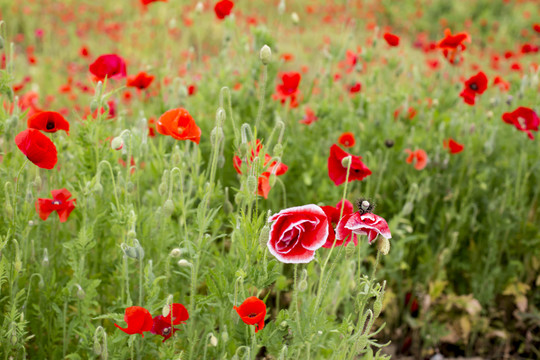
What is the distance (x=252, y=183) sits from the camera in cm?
129

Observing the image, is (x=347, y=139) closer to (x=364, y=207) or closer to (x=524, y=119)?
(x=524, y=119)

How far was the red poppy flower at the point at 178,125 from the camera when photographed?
4.64ft

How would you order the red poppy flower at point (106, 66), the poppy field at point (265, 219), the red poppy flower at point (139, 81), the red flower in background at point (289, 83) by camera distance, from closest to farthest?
the poppy field at point (265, 219) → the red poppy flower at point (106, 66) → the red poppy flower at point (139, 81) → the red flower in background at point (289, 83)

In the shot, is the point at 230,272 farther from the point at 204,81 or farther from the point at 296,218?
the point at 204,81

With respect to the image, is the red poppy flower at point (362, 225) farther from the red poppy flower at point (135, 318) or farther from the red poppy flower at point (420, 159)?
the red poppy flower at point (420, 159)

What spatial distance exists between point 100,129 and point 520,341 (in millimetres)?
2244

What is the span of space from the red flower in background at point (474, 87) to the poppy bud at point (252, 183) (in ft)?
4.84

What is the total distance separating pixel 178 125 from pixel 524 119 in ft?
5.50

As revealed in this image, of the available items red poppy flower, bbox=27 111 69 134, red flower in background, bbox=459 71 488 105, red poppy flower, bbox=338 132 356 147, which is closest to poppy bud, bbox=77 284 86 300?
red poppy flower, bbox=27 111 69 134

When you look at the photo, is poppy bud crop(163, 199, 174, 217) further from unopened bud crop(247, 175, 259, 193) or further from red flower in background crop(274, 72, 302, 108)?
red flower in background crop(274, 72, 302, 108)

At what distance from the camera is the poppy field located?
1331 millimetres

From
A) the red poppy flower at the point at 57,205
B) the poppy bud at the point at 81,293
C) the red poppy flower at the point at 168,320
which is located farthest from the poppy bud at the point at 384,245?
the red poppy flower at the point at 57,205

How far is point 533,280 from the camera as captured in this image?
262 cm

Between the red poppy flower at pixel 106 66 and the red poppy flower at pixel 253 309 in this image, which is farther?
the red poppy flower at pixel 106 66
